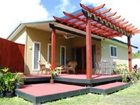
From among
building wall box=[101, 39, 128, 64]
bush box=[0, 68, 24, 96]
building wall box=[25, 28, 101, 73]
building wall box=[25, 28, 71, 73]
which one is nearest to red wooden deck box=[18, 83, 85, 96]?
bush box=[0, 68, 24, 96]

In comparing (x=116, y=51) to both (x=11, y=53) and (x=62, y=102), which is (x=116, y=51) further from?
(x=62, y=102)

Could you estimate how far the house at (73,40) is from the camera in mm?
10264

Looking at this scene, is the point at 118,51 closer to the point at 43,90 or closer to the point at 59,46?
the point at 59,46

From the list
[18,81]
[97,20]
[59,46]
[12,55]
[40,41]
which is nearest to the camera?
[18,81]

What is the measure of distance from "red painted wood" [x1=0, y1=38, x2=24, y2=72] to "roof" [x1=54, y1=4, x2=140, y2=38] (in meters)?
3.44

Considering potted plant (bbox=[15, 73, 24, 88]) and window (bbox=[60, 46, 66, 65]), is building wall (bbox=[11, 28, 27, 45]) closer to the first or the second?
window (bbox=[60, 46, 66, 65])

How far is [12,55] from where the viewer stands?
12.0 meters

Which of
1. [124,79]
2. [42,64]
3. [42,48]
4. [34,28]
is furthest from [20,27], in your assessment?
[124,79]

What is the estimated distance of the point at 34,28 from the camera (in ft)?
44.4

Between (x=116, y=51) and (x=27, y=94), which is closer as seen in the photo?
(x=27, y=94)

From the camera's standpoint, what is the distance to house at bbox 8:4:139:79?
10264 millimetres

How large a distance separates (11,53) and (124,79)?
7.43 m

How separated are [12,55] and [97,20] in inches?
230

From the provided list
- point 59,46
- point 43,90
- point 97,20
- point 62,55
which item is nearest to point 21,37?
point 59,46
